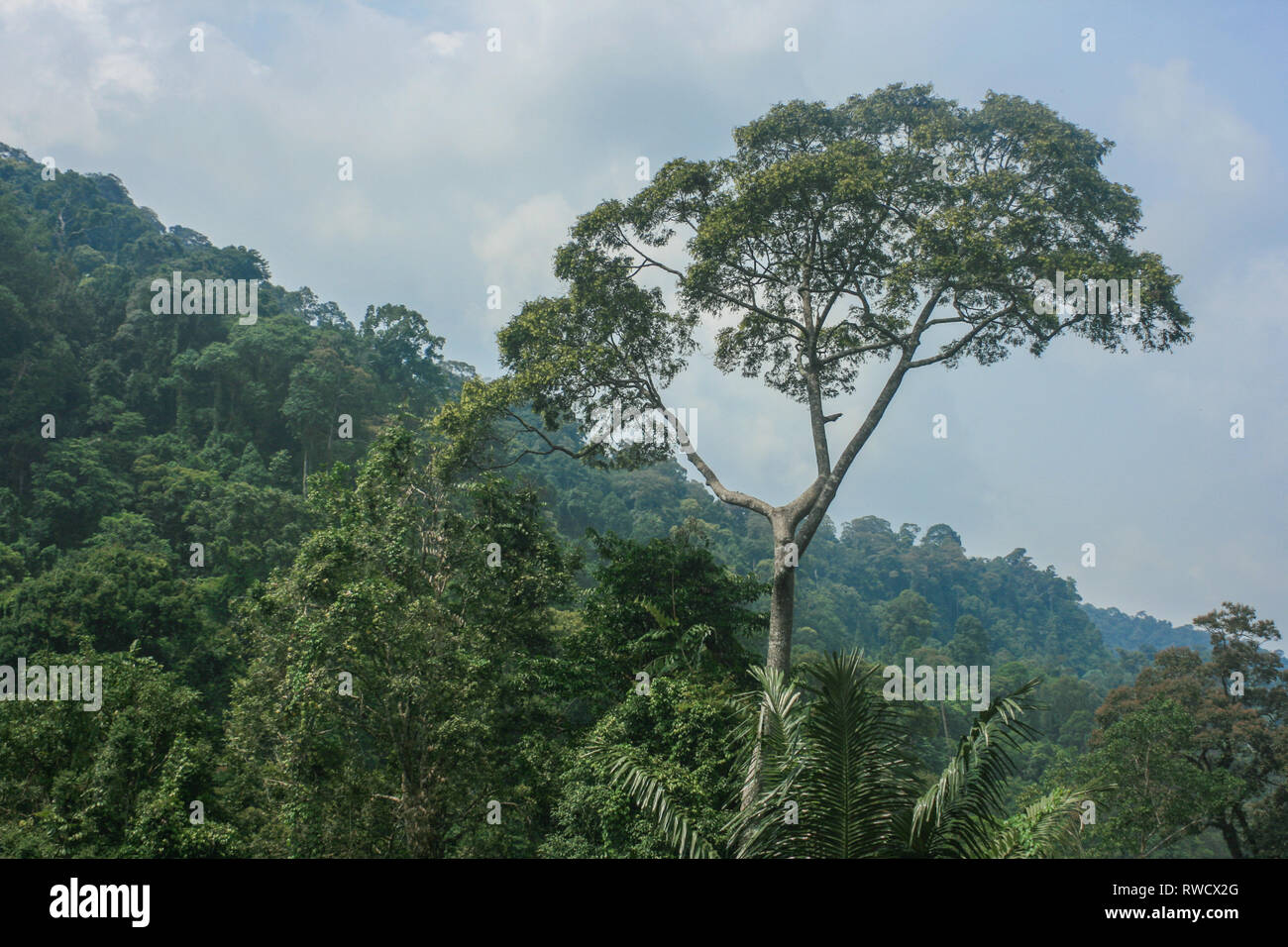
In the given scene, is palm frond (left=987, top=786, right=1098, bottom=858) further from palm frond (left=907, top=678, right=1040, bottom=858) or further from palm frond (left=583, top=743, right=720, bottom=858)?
palm frond (left=583, top=743, right=720, bottom=858)

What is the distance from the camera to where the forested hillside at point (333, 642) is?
10891 mm

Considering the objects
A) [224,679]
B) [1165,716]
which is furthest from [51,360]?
[1165,716]

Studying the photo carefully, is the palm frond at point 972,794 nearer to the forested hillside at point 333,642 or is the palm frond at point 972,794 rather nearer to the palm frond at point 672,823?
the forested hillside at point 333,642

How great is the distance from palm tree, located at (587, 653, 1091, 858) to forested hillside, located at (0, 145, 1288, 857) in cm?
35

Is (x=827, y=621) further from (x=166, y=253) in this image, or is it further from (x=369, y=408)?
(x=166, y=253)

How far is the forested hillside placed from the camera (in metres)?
10.9

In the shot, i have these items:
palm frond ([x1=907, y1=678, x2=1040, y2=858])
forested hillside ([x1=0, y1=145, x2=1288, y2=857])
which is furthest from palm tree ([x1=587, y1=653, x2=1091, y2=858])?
forested hillside ([x1=0, y1=145, x2=1288, y2=857])

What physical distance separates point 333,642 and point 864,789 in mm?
7963

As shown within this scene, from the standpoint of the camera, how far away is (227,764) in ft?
42.8

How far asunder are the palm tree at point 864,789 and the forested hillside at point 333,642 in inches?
13.7

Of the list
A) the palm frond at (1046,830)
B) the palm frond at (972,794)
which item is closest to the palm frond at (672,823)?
the palm frond at (972,794)

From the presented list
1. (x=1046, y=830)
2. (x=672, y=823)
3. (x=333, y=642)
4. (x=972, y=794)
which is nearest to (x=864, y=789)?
(x=972, y=794)

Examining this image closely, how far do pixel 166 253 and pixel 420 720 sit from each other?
53412mm

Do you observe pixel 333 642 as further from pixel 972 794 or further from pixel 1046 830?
pixel 1046 830
